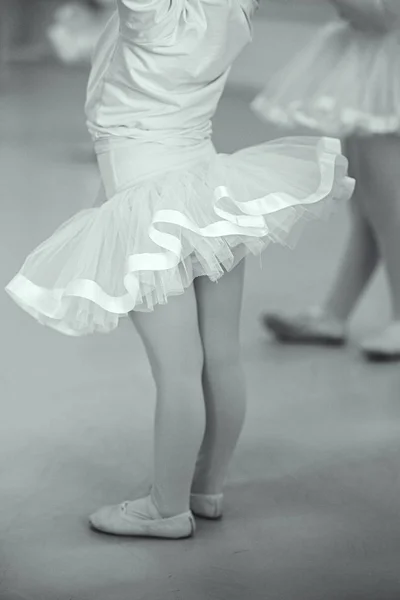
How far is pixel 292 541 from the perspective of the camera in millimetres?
1803

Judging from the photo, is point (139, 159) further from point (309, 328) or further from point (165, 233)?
point (309, 328)

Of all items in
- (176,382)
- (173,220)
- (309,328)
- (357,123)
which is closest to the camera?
(173,220)

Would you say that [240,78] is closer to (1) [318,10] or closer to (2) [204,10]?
(1) [318,10]

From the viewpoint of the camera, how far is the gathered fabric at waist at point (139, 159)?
5.51 feet

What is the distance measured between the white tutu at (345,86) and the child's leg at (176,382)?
950mm

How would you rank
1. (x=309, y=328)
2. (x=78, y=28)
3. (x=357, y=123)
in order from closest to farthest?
(x=357, y=123) → (x=309, y=328) → (x=78, y=28)

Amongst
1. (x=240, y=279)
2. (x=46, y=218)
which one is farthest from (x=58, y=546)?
(x=46, y=218)

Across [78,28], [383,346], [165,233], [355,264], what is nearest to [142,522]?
[165,233]

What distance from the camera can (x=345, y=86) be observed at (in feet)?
8.29

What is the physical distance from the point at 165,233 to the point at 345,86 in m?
1.07

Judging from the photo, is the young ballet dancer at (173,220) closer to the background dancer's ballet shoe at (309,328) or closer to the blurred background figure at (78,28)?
the background dancer's ballet shoe at (309,328)

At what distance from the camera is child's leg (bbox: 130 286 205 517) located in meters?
1.67

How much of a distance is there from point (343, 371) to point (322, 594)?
0.95 metres

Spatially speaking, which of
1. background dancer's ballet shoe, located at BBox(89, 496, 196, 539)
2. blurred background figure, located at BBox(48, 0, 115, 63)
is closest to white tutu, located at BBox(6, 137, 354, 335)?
background dancer's ballet shoe, located at BBox(89, 496, 196, 539)
